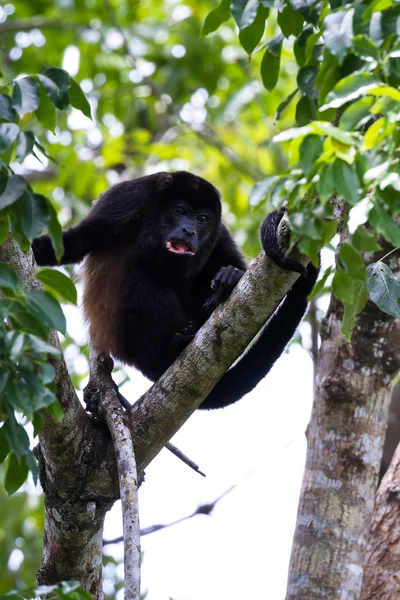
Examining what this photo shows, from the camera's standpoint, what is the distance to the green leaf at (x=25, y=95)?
1.67 metres

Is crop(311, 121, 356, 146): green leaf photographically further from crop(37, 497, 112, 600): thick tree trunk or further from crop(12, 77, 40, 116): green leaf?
crop(37, 497, 112, 600): thick tree trunk

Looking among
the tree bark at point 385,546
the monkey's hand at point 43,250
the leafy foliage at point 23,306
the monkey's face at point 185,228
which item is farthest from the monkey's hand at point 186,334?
the leafy foliage at point 23,306

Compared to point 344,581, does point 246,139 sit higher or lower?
higher

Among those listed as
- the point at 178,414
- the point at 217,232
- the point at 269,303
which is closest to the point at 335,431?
the point at 178,414

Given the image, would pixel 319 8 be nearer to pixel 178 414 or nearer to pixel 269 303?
pixel 269 303

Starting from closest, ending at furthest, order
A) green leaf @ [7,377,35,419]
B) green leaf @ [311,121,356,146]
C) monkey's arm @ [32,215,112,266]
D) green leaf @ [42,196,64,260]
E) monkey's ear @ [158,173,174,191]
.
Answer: green leaf @ [311,121,356,146] → green leaf @ [7,377,35,419] → green leaf @ [42,196,64,260] → monkey's arm @ [32,215,112,266] → monkey's ear @ [158,173,174,191]

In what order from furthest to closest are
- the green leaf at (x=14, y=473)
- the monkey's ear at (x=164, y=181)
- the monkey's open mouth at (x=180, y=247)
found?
the monkey's ear at (x=164, y=181) → the monkey's open mouth at (x=180, y=247) → the green leaf at (x=14, y=473)

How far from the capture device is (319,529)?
298 cm

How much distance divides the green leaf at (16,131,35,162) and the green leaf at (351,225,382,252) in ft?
2.12

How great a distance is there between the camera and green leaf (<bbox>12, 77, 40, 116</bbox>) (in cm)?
167

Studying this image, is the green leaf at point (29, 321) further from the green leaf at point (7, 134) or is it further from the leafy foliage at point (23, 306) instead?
the green leaf at point (7, 134)

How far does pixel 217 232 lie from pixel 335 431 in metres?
1.18

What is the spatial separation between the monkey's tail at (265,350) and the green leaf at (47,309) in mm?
1182

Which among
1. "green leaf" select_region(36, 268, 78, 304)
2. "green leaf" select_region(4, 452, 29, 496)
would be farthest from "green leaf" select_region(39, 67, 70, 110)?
"green leaf" select_region(4, 452, 29, 496)
